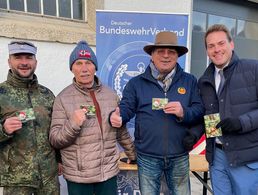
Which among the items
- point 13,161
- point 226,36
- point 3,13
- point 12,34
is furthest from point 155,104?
point 3,13

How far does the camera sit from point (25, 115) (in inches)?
80.1

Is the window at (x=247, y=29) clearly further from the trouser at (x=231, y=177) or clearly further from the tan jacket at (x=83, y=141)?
the tan jacket at (x=83, y=141)

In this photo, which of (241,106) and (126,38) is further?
(126,38)

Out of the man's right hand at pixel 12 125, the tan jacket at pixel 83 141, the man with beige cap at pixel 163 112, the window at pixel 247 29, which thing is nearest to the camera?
the man's right hand at pixel 12 125

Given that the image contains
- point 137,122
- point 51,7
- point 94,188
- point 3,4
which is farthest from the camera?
point 51,7

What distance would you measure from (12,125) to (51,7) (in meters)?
3.08

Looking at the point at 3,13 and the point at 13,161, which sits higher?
the point at 3,13

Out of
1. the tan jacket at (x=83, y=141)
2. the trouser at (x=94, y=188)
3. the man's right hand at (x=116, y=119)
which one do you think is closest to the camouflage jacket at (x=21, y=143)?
the tan jacket at (x=83, y=141)

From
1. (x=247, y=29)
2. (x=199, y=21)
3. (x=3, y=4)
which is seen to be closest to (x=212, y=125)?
(x=3, y=4)

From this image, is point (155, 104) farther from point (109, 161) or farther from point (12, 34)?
point (12, 34)

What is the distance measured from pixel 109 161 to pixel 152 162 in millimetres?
352

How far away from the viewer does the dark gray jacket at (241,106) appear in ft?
6.89

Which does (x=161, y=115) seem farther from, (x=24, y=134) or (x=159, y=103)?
(x=24, y=134)

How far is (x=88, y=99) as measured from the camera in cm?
227
